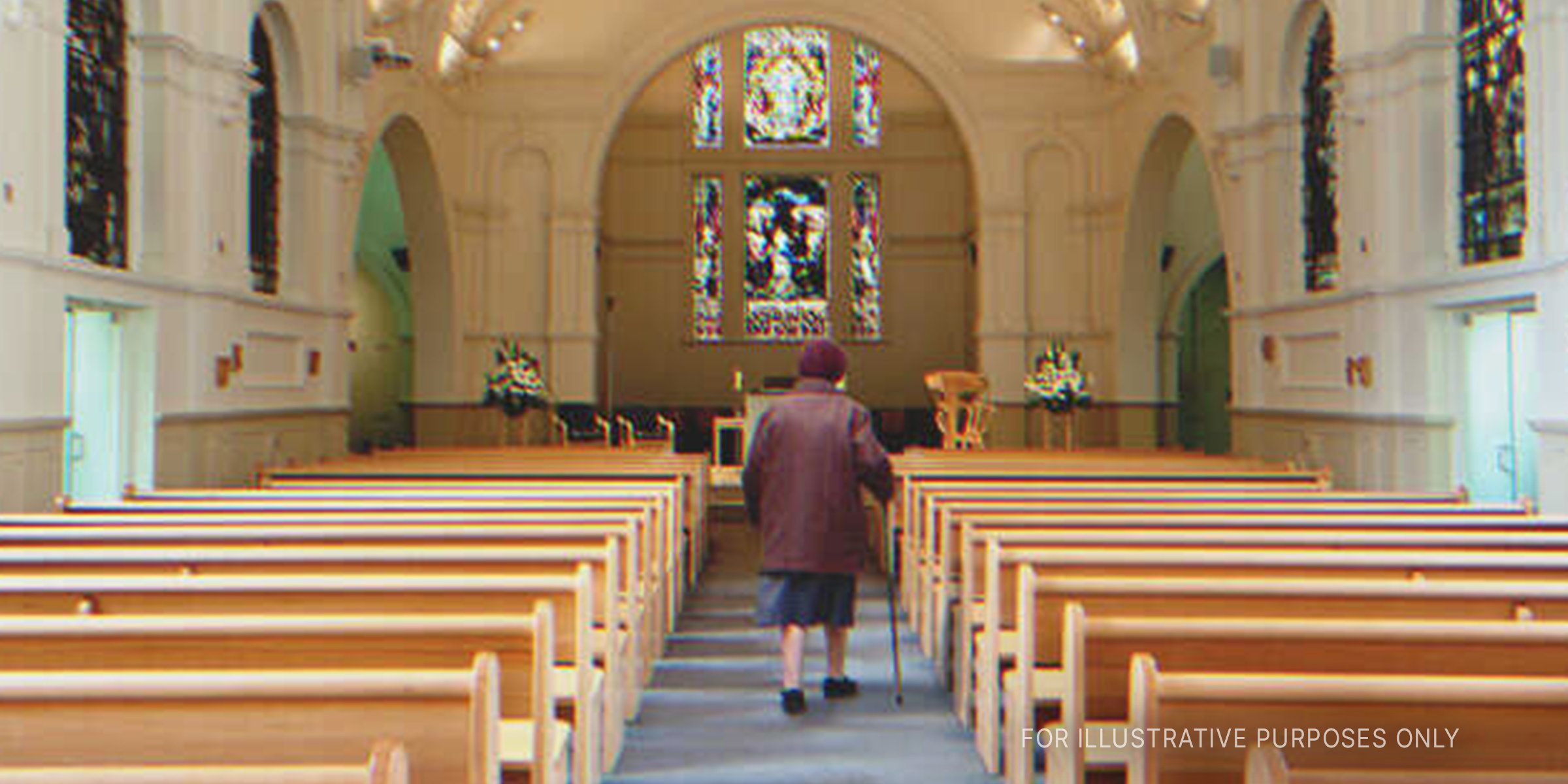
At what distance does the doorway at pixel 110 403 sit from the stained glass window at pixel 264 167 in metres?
1.57

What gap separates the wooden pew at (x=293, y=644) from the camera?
8.29 ft

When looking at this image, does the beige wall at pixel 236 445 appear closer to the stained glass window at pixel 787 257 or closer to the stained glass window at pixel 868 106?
the stained glass window at pixel 787 257

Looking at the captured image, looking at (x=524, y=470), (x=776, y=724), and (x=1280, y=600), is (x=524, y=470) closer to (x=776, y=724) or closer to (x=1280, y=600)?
(x=776, y=724)

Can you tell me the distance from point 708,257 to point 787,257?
1.35 metres

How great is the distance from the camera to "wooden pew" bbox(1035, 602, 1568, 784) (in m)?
2.55

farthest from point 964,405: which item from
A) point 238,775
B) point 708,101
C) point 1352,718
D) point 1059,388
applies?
point 238,775

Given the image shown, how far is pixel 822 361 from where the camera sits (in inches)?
190

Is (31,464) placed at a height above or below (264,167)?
below

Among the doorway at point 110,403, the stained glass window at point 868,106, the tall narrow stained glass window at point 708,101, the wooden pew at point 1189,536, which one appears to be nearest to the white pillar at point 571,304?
the tall narrow stained glass window at point 708,101

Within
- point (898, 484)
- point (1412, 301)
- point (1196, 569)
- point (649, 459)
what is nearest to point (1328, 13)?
point (1412, 301)

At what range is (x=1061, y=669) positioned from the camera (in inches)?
148

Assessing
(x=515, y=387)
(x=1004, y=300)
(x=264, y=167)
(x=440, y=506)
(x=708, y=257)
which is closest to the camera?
(x=440, y=506)

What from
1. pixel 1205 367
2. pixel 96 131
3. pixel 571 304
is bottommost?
pixel 1205 367

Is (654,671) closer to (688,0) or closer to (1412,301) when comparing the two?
(1412,301)
